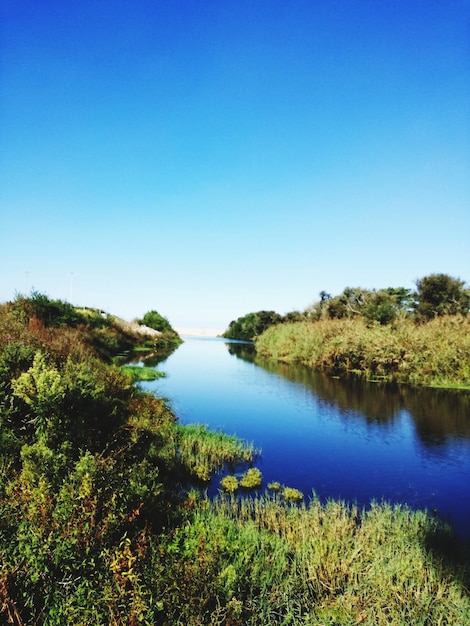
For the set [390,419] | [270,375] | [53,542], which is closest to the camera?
[53,542]

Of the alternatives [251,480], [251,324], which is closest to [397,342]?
[251,480]

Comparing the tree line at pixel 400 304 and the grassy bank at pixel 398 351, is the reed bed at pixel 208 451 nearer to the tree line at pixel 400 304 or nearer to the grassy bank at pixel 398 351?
the grassy bank at pixel 398 351

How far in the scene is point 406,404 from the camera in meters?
21.5

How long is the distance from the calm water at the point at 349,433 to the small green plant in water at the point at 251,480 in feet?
1.67

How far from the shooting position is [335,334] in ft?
122

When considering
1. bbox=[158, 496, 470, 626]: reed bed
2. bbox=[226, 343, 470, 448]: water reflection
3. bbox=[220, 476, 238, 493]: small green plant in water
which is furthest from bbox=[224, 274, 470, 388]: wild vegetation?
bbox=[158, 496, 470, 626]: reed bed

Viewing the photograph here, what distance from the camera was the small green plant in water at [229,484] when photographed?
1016 cm

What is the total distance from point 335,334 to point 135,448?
3024 cm

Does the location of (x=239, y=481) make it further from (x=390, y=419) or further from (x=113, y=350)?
(x=113, y=350)

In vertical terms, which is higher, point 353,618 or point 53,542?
point 53,542

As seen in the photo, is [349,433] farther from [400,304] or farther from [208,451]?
[400,304]

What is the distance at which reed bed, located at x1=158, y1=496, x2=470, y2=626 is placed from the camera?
5.00 metres

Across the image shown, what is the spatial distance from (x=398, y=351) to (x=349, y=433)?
15.3 m

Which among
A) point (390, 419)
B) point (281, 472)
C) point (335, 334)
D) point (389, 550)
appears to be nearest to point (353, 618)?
point (389, 550)
